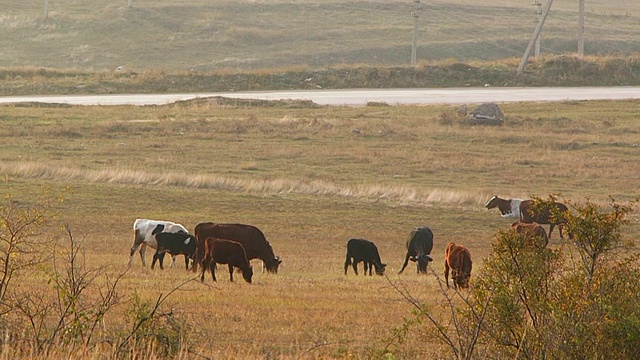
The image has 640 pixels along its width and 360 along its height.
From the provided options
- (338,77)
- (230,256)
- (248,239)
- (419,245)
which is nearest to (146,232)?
(248,239)

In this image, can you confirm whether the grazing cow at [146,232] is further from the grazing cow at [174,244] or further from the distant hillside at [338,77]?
the distant hillside at [338,77]

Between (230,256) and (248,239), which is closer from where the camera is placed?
(230,256)

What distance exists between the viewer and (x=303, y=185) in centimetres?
3669

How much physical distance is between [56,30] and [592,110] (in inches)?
2289

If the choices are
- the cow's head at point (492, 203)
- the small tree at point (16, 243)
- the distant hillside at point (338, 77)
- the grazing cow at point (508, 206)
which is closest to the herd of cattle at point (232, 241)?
the small tree at point (16, 243)

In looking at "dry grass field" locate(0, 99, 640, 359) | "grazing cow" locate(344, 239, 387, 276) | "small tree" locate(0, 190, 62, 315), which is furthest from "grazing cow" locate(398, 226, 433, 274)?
"small tree" locate(0, 190, 62, 315)

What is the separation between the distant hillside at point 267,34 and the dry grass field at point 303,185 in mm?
31183

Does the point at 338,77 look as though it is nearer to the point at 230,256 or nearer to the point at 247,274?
the point at 230,256

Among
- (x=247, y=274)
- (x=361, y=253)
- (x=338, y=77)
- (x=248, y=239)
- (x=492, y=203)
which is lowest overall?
(x=338, y=77)

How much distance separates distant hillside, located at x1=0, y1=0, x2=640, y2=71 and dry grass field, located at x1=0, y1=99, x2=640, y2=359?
31.2m

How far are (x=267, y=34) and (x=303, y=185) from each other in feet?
210

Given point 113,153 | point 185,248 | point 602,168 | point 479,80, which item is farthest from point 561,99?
point 185,248

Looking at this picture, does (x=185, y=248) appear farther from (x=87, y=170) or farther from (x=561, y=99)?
(x=561, y=99)

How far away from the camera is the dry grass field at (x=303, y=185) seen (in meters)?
14.9
